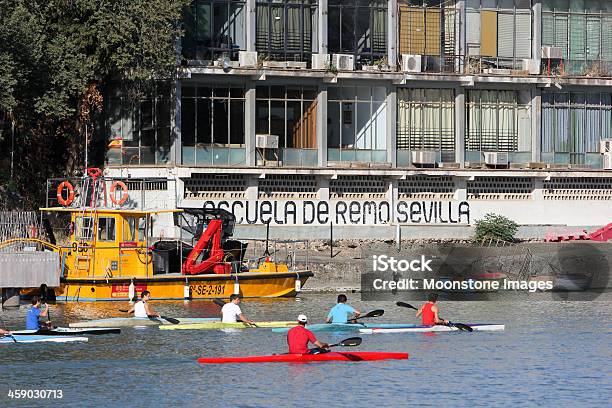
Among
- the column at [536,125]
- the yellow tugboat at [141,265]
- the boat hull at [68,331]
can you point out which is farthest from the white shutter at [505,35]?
the boat hull at [68,331]

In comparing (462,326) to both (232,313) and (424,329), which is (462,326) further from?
(232,313)

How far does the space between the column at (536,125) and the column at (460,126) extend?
3267mm

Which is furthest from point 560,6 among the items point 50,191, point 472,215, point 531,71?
point 50,191

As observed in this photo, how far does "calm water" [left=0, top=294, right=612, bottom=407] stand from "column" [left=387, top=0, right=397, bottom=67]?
19593 millimetres

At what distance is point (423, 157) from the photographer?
62.3 m

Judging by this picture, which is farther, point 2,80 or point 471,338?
point 2,80

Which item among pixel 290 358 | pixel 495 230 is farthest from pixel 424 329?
pixel 495 230

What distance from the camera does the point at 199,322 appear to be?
4162 centimetres

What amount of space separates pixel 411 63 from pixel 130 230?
18678mm

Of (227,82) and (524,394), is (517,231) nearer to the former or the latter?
(227,82)

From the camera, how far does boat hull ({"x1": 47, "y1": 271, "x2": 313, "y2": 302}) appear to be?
46844 millimetres

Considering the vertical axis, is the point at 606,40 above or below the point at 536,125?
above

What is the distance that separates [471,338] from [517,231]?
2174 cm

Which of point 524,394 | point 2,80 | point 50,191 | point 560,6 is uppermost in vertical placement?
point 560,6
